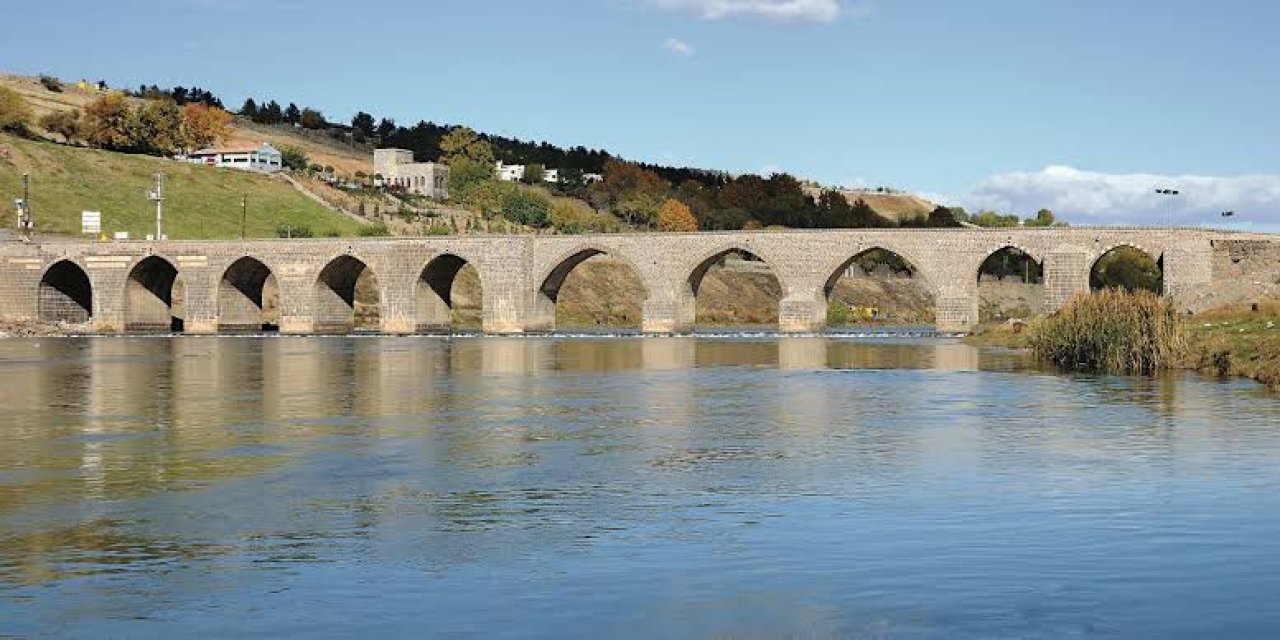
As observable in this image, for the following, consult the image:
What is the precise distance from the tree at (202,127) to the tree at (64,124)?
1131 centimetres

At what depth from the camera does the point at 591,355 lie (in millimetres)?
61188

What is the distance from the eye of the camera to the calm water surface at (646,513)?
1349cm

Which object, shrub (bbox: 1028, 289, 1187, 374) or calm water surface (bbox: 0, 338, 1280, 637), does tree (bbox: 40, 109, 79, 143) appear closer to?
calm water surface (bbox: 0, 338, 1280, 637)

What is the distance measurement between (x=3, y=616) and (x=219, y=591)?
76.5 inches

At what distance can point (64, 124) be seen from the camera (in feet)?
469

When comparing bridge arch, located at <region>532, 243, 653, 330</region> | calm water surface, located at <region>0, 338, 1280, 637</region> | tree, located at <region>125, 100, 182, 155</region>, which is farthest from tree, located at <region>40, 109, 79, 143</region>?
calm water surface, located at <region>0, 338, 1280, 637</region>

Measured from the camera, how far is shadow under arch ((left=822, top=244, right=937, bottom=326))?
134m

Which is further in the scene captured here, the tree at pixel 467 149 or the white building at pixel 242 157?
the tree at pixel 467 149

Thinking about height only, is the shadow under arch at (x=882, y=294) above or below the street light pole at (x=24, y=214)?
below

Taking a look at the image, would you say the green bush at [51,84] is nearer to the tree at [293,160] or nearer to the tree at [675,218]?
the tree at [293,160]

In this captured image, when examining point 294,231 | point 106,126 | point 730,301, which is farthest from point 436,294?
point 106,126

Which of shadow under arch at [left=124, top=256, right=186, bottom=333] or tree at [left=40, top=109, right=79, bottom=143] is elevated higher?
tree at [left=40, top=109, right=79, bottom=143]

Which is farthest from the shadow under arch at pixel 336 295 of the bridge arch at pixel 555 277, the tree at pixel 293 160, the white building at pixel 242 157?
the tree at pixel 293 160

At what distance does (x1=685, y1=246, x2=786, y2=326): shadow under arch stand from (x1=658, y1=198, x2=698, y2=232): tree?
25.9 metres
